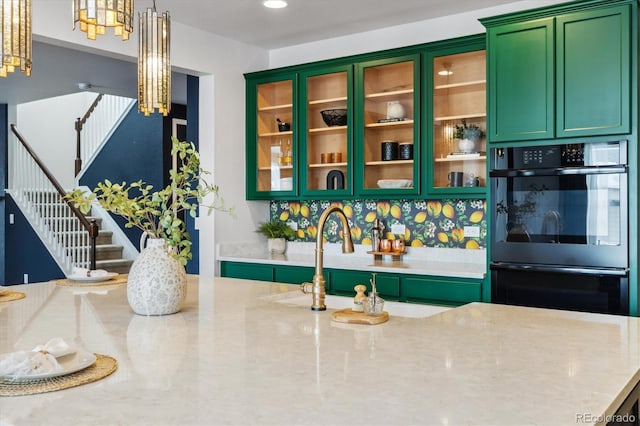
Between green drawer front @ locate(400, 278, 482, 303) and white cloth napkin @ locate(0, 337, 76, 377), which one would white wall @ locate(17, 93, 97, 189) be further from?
white cloth napkin @ locate(0, 337, 76, 377)

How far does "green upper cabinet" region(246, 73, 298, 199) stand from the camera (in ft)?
16.4

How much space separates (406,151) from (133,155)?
4791 millimetres

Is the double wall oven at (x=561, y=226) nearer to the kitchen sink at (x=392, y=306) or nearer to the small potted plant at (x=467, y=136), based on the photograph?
the small potted plant at (x=467, y=136)

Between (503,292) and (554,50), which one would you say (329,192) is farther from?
(554,50)

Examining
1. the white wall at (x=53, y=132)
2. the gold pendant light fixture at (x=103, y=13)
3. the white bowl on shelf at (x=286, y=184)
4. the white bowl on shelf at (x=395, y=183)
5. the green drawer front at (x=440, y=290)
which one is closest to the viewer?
the gold pendant light fixture at (x=103, y=13)

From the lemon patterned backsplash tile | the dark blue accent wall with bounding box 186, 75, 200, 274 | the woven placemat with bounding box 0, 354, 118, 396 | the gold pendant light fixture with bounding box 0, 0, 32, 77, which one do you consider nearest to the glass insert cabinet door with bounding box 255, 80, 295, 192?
the lemon patterned backsplash tile

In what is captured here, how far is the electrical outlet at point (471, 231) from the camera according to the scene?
4.32 meters

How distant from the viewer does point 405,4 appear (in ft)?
13.5

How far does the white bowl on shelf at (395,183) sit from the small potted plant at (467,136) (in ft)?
1.48

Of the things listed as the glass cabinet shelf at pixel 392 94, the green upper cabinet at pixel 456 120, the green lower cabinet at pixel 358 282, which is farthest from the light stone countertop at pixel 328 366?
the glass cabinet shelf at pixel 392 94

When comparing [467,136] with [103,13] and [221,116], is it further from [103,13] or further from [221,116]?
[103,13]

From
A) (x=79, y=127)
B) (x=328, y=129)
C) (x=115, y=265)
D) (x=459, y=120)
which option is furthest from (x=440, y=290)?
(x=79, y=127)

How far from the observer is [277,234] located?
5238 millimetres

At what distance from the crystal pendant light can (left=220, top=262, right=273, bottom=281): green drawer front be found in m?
2.35
